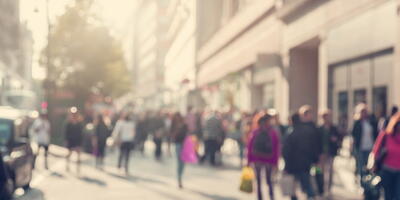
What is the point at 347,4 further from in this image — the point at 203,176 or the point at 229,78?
the point at 229,78

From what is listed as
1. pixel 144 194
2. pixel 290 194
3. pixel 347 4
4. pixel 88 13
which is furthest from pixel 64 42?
pixel 290 194

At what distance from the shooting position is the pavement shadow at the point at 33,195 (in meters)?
12.0

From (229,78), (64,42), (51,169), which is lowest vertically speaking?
(51,169)

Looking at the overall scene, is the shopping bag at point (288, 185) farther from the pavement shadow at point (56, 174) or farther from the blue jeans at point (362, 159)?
the pavement shadow at point (56, 174)

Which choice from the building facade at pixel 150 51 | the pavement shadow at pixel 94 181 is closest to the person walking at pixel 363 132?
the pavement shadow at pixel 94 181

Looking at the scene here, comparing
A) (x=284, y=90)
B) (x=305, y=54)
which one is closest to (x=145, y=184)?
(x=305, y=54)

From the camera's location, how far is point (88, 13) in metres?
51.6

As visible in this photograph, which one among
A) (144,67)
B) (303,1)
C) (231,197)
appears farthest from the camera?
(144,67)

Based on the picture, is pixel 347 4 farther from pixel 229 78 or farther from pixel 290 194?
pixel 229 78

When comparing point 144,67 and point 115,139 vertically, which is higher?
point 144,67

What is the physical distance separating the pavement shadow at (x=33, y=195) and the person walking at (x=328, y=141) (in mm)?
5040

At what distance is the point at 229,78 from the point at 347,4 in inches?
868

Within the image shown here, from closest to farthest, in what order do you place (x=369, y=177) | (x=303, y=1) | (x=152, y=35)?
(x=369, y=177), (x=303, y=1), (x=152, y=35)

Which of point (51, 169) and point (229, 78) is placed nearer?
point (51, 169)
